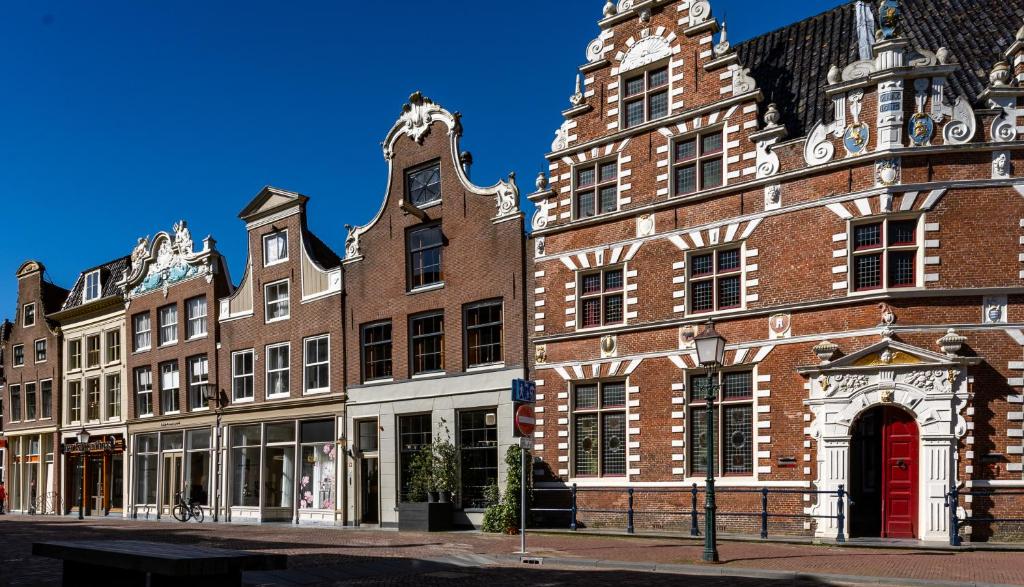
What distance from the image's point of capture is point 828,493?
20469 mm

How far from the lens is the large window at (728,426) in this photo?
2280cm

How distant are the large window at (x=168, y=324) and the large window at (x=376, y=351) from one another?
41.9 feet

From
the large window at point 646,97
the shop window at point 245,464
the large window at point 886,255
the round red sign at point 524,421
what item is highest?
the large window at point 646,97

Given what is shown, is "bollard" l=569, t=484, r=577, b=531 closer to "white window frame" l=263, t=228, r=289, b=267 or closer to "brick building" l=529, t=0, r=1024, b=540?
"brick building" l=529, t=0, r=1024, b=540

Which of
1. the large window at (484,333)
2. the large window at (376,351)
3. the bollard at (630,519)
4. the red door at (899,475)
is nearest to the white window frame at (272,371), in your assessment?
the large window at (376,351)

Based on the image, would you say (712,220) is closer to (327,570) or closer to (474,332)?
(474,332)

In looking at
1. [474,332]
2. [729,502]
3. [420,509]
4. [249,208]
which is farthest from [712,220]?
[249,208]

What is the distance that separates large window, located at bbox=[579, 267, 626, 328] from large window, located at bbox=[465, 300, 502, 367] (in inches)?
119

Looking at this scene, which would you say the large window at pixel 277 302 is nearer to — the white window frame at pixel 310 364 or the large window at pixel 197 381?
the white window frame at pixel 310 364

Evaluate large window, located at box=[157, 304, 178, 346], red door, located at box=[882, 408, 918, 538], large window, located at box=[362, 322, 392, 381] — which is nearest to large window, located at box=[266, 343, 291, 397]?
large window, located at box=[362, 322, 392, 381]

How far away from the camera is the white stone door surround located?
65.1ft

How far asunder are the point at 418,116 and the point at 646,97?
8.40 metres

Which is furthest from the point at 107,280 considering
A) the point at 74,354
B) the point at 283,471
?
the point at 283,471

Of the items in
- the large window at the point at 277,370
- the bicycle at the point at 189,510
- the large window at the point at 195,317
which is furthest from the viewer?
the large window at the point at 195,317
